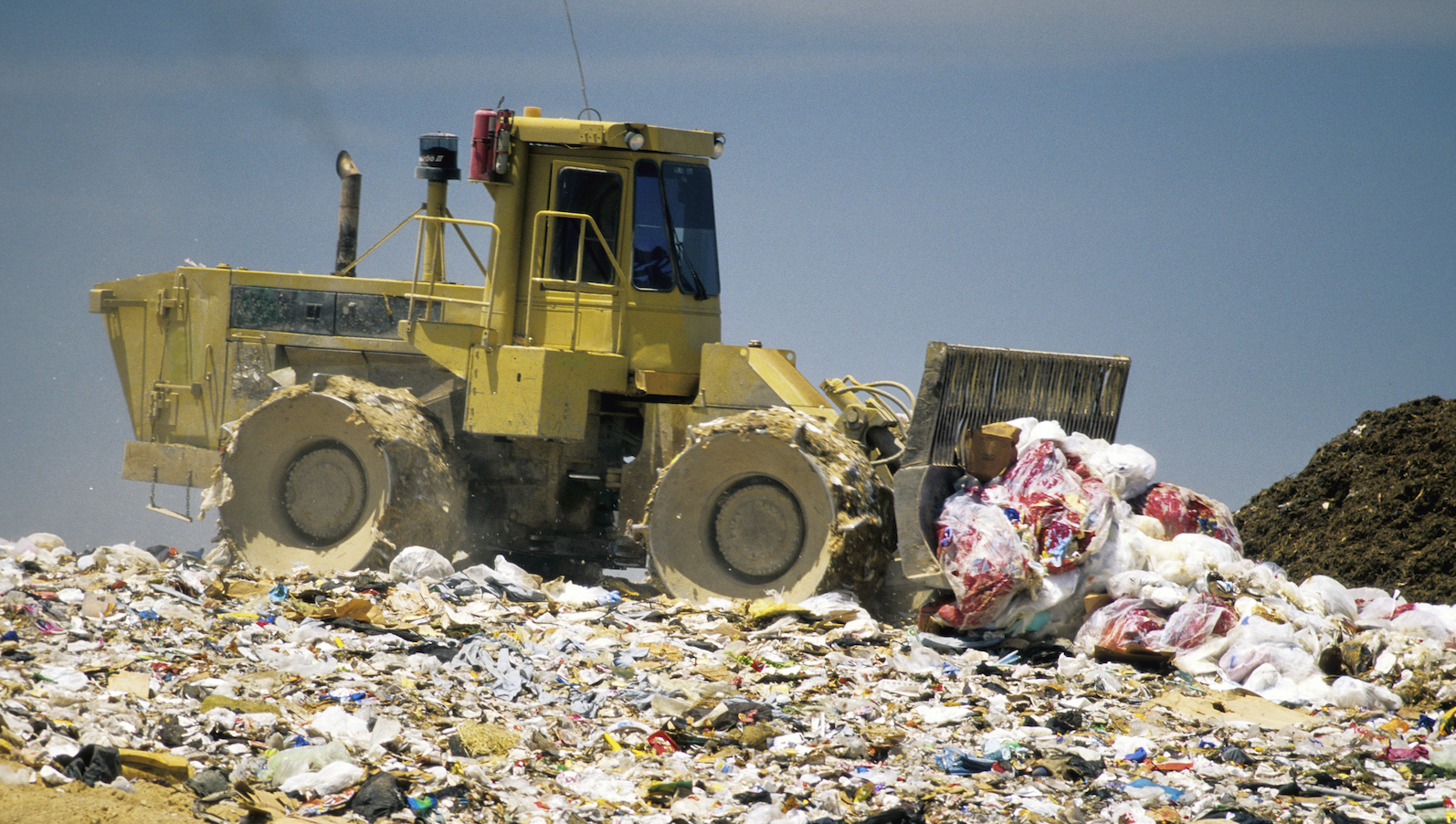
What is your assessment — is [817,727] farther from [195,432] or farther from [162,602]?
[195,432]

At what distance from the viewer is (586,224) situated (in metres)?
8.51

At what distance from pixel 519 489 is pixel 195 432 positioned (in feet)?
8.13

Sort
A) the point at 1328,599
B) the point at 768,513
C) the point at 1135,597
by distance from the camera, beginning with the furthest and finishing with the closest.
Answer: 1. the point at 768,513
2. the point at 1328,599
3. the point at 1135,597

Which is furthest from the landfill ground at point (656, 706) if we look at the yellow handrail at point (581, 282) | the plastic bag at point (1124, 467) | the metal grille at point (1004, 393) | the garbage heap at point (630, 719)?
the yellow handrail at point (581, 282)

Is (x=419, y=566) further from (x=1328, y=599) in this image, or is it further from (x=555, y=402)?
(x=1328, y=599)

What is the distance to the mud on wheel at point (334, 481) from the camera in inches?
323

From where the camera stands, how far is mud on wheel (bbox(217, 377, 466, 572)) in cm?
821

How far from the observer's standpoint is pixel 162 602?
6.86 metres

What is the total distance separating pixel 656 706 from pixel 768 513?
2.23 meters

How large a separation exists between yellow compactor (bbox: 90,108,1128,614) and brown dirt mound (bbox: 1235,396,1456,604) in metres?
3.39

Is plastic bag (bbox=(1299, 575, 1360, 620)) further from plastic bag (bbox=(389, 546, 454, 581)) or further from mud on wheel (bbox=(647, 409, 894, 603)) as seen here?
plastic bag (bbox=(389, 546, 454, 581))

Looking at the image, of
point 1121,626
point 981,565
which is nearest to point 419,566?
point 981,565

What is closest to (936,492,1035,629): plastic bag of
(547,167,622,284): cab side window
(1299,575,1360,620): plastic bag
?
(1299,575,1360,620): plastic bag

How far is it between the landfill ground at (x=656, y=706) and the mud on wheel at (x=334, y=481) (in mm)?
307
